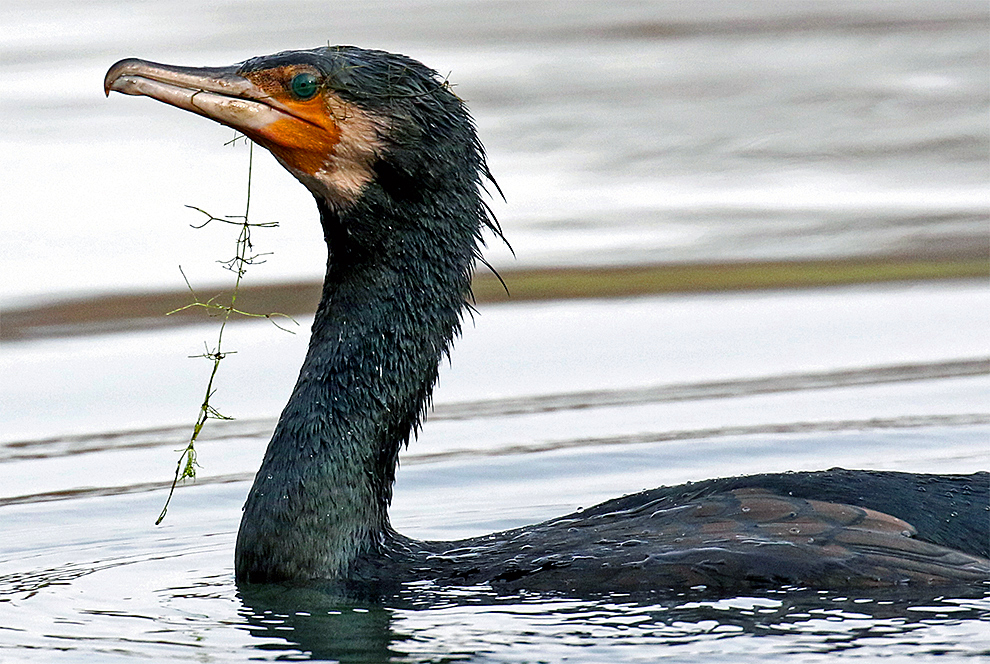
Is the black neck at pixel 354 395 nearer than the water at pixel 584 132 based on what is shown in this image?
Yes

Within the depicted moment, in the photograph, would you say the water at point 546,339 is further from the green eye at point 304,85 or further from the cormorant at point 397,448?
the green eye at point 304,85

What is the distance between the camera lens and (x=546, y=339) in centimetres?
1125

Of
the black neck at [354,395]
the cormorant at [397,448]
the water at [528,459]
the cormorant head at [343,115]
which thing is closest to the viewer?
the water at [528,459]

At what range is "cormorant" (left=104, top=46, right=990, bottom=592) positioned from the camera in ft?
21.9

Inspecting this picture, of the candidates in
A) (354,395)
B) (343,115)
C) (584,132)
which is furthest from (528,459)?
(584,132)

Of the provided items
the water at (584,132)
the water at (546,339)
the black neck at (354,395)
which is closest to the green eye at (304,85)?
the black neck at (354,395)

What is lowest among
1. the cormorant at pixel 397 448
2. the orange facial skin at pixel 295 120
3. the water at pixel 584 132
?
the cormorant at pixel 397 448

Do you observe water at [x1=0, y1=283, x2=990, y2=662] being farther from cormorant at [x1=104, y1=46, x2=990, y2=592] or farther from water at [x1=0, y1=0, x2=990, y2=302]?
water at [x1=0, y1=0, x2=990, y2=302]

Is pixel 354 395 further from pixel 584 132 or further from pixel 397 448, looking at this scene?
pixel 584 132

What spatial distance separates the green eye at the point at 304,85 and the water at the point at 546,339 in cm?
162

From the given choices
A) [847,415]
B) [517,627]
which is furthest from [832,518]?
[847,415]

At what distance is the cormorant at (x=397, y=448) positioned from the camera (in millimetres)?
6664

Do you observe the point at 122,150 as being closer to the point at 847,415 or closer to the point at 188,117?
the point at 188,117

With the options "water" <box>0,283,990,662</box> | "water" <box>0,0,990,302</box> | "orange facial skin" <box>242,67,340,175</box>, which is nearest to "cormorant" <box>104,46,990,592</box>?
"orange facial skin" <box>242,67,340,175</box>
